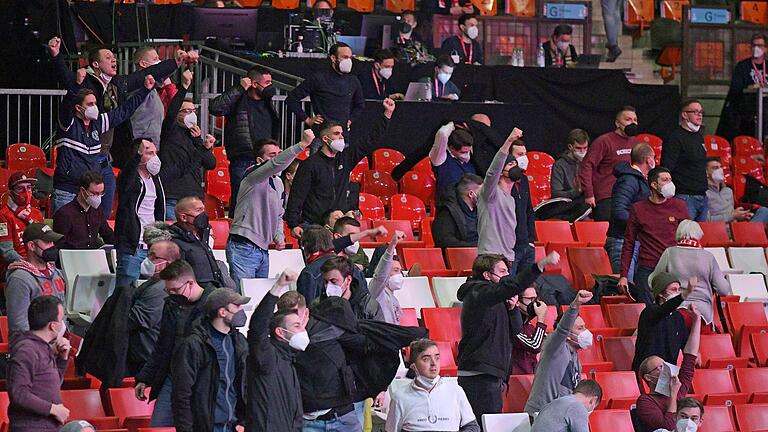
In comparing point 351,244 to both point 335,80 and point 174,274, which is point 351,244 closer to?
point 174,274

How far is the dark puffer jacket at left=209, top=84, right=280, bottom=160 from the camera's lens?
40.2 ft

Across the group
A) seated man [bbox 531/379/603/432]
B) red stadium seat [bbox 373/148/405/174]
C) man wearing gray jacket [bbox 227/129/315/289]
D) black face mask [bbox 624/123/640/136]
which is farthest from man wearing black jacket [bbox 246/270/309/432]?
red stadium seat [bbox 373/148/405/174]

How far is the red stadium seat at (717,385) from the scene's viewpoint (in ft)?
33.9

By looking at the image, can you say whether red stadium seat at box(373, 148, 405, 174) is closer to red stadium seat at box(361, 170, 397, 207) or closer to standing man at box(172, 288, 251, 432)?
red stadium seat at box(361, 170, 397, 207)

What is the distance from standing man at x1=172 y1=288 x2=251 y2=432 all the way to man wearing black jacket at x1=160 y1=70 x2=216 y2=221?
12.5ft

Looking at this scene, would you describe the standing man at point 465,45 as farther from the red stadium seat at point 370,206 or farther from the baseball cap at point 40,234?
the baseball cap at point 40,234

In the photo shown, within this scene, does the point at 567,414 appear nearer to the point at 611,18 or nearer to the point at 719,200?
the point at 719,200

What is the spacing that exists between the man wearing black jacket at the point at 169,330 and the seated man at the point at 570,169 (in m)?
6.38

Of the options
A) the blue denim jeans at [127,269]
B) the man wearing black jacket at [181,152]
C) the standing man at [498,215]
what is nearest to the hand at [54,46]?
the man wearing black jacket at [181,152]

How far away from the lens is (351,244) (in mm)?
9055

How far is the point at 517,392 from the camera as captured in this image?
383 inches

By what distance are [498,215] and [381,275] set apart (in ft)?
7.03

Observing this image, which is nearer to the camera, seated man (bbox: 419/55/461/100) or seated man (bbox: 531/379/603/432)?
seated man (bbox: 531/379/603/432)

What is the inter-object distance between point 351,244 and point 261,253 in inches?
62.0
